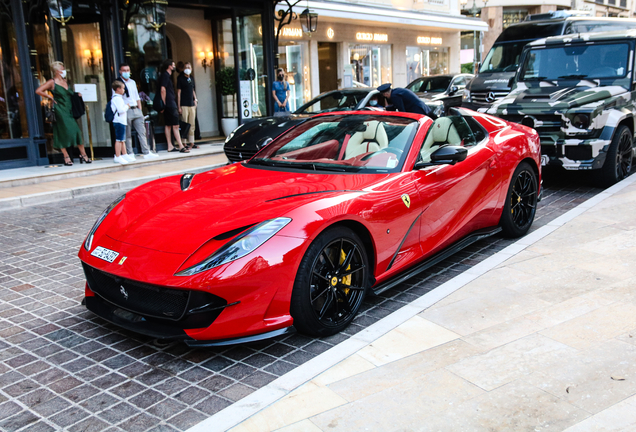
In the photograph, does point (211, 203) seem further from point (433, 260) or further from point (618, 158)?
point (618, 158)

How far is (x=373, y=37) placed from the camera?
24.7m

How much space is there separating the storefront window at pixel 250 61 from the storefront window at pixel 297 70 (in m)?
4.73

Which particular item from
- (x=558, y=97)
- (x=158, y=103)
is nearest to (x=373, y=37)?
(x=158, y=103)

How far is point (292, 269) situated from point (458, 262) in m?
2.41

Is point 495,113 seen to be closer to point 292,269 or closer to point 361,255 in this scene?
point 361,255

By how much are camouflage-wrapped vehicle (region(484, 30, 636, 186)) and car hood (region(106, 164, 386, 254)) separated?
4.77 metres

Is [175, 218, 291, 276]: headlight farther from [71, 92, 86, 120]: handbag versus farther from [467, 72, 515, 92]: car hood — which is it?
[467, 72, 515, 92]: car hood

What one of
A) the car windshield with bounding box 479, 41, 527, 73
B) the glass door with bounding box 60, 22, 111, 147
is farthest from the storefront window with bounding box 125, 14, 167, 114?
the car windshield with bounding box 479, 41, 527, 73

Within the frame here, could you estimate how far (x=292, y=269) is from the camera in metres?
3.37

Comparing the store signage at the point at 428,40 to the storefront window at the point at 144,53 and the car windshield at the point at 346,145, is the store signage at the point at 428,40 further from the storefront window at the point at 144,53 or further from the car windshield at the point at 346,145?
the car windshield at the point at 346,145

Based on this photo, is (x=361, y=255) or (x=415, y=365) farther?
(x=361, y=255)

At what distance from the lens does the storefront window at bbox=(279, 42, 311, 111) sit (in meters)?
21.6

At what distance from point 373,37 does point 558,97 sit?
1747cm

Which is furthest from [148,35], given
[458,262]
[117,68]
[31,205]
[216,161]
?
[458,262]
